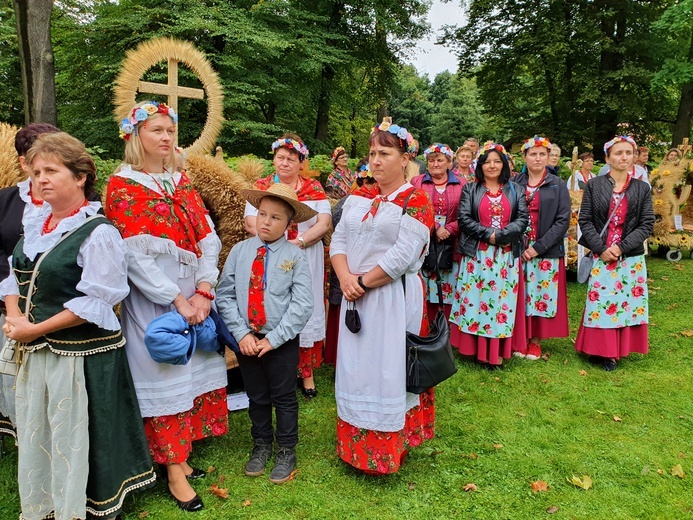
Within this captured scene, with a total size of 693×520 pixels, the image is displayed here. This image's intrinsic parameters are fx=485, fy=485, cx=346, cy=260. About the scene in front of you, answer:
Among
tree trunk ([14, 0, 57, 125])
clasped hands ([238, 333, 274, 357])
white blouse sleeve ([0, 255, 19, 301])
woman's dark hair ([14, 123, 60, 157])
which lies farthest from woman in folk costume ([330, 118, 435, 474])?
tree trunk ([14, 0, 57, 125])

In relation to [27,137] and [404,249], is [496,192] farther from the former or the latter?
[27,137]

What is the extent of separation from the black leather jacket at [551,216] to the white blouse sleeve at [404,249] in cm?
Answer: 271

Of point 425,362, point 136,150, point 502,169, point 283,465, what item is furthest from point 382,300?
point 502,169

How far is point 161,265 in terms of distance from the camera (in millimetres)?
2850

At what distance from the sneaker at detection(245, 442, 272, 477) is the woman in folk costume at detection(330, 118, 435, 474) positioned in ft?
1.97

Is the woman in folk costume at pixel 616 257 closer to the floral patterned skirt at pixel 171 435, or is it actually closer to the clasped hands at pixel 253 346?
the clasped hands at pixel 253 346

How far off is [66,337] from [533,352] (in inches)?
186

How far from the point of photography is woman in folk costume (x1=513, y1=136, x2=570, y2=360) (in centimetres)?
524

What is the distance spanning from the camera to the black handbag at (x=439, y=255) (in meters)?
5.28

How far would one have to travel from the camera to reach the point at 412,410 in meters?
3.30

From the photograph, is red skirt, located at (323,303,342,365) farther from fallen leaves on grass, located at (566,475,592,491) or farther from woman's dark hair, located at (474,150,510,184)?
fallen leaves on grass, located at (566,475,592,491)

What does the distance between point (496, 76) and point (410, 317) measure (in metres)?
19.8

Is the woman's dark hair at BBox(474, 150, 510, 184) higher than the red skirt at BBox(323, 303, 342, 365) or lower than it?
higher

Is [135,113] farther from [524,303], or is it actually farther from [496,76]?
[496,76]
